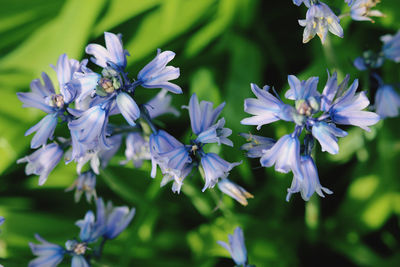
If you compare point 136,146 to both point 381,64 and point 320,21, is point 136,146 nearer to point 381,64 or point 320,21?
point 320,21

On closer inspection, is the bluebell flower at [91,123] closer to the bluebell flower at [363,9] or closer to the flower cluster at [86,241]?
the flower cluster at [86,241]

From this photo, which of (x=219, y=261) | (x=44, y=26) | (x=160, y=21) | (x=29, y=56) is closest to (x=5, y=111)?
(x=29, y=56)

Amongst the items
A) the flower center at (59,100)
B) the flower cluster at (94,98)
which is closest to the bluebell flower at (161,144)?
the flower cluster at (94,98)

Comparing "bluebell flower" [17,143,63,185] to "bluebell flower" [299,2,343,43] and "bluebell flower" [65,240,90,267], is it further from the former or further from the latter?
"bluebell flower" [299,2,343,43]

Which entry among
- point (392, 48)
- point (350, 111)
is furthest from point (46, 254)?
point (392, 48)

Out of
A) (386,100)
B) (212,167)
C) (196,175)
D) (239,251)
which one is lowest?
(196,175)
